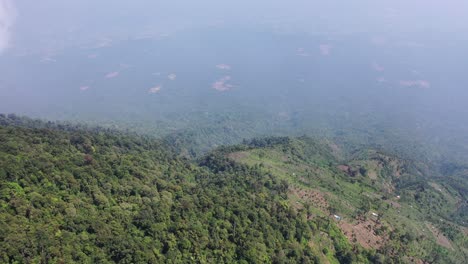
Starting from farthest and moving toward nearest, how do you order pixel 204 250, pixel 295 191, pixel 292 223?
1. pixel 295 191
2. pixel 292 223
3. pixel 204 250

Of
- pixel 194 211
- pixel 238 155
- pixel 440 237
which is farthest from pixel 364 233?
pixel 238 155

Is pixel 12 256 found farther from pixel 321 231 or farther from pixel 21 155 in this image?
pixel 321 231

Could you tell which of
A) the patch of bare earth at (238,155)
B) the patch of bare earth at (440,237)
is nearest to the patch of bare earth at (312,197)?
the patch of bare earth at (238,155)

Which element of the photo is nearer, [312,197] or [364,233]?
[364,233]

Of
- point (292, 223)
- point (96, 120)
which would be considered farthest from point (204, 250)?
point (96, 120)

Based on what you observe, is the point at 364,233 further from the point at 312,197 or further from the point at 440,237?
the point at 440,237

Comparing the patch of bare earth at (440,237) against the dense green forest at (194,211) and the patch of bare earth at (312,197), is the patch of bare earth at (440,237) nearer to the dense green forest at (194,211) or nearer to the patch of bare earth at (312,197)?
the dense green forest at (194,211)
